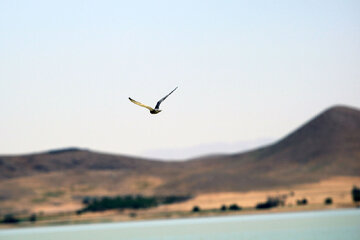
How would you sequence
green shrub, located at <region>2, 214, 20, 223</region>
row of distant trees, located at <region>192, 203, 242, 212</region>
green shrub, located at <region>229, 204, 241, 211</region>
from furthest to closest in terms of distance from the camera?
row of distant trees, located at <region>192, 203, 242, 212</region>
green shrub, located at <region>229, 204, 241, 211</region>
green shrub, located at <region>2, 214, 20, 223</region>

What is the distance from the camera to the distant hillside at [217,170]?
16250 centimetres

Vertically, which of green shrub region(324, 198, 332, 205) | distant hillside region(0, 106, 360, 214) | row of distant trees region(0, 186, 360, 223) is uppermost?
distant hillside region(0, 106, 360, 214)

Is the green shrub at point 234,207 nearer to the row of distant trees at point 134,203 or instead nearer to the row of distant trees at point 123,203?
the row of distant trees at point 134,203

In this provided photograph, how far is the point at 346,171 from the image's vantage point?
157 m

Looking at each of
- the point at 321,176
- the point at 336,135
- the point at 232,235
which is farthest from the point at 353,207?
the point at 336,135

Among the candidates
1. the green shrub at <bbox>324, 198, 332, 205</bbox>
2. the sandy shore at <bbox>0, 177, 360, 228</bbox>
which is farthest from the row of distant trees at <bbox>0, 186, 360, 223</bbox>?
the sandy shore at <bbox>0, 177, 360, 228</bbox>

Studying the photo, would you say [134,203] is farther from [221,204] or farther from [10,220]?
[10,220]

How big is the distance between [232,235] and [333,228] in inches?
373

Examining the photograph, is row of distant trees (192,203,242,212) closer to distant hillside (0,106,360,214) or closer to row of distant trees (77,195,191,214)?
row of distant trees (77,195,191,214)

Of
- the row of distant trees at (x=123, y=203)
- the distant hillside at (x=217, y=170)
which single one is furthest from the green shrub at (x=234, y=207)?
the distant hillside at (x=217, y=170)

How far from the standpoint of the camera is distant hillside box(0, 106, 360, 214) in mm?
162500

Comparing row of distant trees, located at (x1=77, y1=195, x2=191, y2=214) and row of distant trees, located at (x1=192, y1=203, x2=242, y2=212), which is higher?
row of distant trees, located at (x1=77, y1=195, x2=191, y2=214)

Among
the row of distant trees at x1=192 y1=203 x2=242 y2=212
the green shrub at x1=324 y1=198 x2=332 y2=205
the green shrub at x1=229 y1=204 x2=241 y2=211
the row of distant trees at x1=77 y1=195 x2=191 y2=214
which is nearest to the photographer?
the green shrub at x1=324 y1=198 x2=332 y2=205

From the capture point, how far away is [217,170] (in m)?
183
